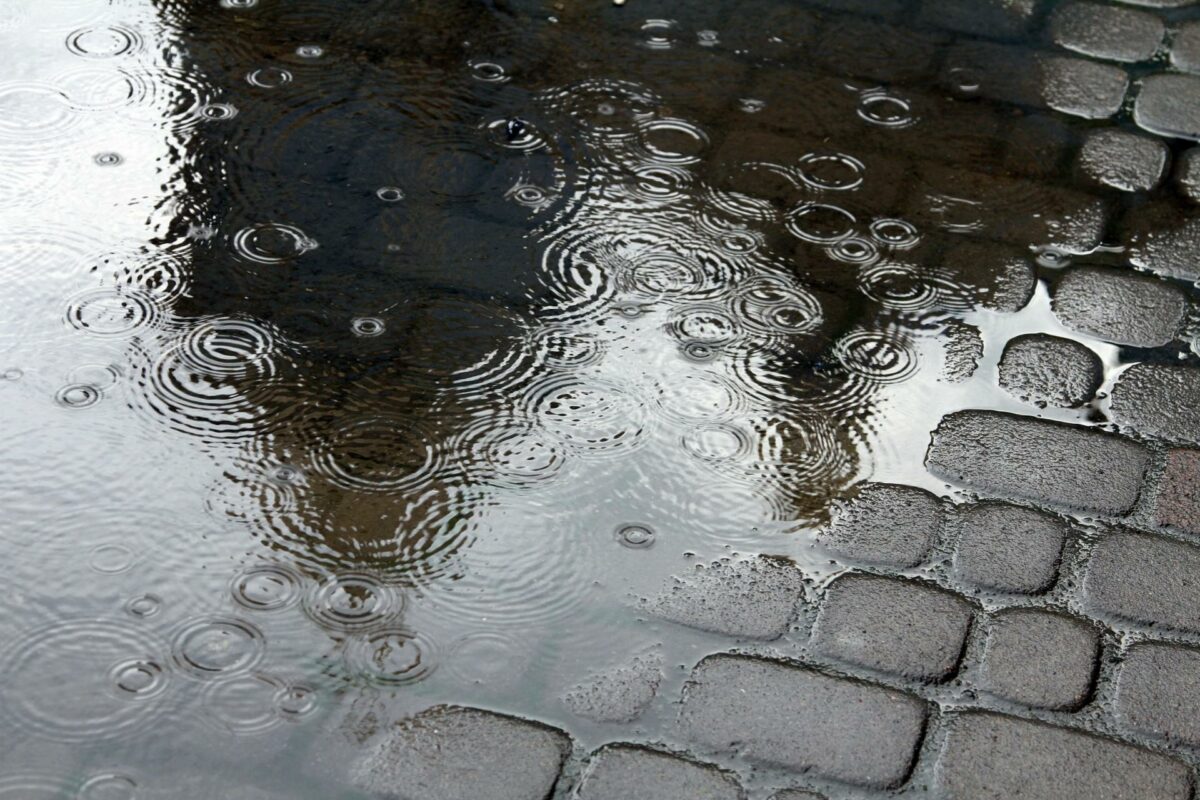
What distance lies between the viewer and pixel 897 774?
7.75 feet

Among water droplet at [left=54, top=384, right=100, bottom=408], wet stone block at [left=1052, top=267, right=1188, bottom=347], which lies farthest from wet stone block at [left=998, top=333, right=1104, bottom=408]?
water droplet at [left=54, top=384, right=100, bottom=408]

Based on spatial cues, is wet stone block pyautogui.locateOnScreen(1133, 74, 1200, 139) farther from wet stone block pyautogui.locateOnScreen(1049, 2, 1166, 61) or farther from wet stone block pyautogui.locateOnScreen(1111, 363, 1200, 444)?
wet stone block pyautogui.locateOnScreen(1111, 363, 1200, 444)

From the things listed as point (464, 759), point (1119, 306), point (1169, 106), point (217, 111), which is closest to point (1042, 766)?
point (464, 759)

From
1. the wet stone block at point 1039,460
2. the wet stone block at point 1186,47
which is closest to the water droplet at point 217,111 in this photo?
the wet stone block at point 1039,460

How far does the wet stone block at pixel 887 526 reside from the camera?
2.73 m

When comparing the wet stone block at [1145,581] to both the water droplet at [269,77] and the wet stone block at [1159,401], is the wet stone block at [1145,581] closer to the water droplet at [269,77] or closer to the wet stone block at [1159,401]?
the wet stone block at [1159,401]

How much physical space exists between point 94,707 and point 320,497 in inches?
23.5

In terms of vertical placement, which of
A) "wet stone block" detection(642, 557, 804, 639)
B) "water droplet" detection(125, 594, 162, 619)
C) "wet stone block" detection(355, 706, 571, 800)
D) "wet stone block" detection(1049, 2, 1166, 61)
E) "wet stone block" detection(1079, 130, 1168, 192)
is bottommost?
"water droplet" detection(125, 594, 162, 619)

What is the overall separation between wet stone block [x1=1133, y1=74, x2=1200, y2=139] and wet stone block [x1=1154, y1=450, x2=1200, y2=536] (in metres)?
1.44

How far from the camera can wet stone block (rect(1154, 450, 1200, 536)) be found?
9.41ft

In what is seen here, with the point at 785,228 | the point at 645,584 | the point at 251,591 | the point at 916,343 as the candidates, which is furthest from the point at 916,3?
the point at 251,591

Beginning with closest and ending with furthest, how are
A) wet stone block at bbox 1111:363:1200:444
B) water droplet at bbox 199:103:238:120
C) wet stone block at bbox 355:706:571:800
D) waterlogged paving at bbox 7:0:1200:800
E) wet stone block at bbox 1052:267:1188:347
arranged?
wet stone block at bbox 355:706:571:800
waterlogged paving at bbox 7:0:1200:800
wet stone block at bbox 1111:363:1200:444
wet stone block at bbox 1052:267:1188:347
water droplet at bbox 199:103:238:120

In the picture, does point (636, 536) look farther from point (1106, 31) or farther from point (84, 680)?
point (1106, 31)

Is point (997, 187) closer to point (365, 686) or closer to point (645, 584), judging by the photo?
point (645, 584)
